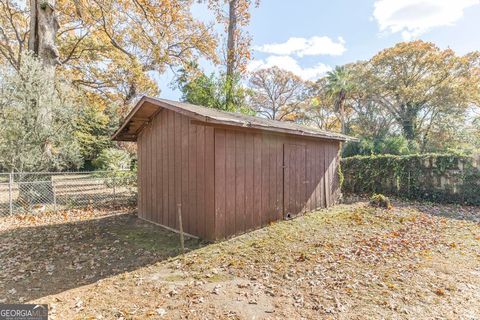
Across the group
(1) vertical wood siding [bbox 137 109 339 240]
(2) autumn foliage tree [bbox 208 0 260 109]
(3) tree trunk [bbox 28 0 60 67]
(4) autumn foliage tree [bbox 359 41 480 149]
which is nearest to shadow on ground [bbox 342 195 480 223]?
(1) vertical wood siding [bbox 137 109 339 240]

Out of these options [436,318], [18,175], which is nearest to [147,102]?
[18,175]

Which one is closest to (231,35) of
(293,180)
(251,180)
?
(293,180)

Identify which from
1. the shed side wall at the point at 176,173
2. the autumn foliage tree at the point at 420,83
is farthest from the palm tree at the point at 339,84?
the shed side wall at the point at 176,173

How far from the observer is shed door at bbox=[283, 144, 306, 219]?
22.9 ft

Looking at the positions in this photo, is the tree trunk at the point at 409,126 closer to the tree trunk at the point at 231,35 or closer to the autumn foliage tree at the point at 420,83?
the autumn foliage tree at the point at 420,83

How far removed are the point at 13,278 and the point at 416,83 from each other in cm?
2538

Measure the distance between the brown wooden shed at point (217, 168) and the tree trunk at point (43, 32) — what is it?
499 centimetres

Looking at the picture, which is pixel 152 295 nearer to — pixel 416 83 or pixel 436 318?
pixel 436 318

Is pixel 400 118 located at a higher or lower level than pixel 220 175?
higher

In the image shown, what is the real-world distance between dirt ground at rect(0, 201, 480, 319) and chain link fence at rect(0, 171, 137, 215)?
1523 mm

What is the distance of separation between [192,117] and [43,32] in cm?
866

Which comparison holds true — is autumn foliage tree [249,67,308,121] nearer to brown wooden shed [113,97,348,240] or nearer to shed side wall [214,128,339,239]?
brown wooden shed [113,97,348,240]

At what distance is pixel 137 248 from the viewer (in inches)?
198

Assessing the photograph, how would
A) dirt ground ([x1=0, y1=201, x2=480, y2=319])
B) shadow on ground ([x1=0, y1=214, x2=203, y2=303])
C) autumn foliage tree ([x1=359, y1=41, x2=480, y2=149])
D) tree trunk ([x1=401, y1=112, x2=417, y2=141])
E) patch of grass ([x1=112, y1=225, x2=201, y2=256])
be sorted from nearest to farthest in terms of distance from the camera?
dirt ground ([x1=0, y1=201, x2=480, y2=319]), shadow on ground ([x1=0, y1=214, x2=203, y2=303]), patch of grass ([x1=112, y1=225, x2=201, y2=256]), autumn foliage tree ([x1=359, y1=41, x2=480, y2=149]), tree trunk ([x1=401, y1=112, x2=417, y2=141])
